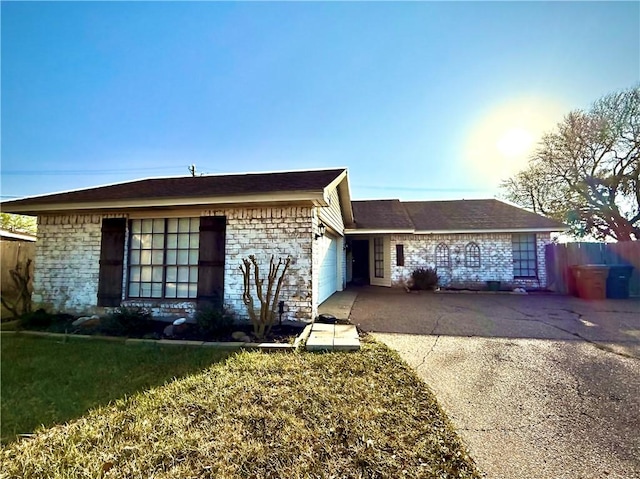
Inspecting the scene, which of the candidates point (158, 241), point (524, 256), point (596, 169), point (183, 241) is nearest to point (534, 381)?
point (183, 241)

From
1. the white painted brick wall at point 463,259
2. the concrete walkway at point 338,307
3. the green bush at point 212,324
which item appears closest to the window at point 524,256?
the white painted brick wall at point 463,259

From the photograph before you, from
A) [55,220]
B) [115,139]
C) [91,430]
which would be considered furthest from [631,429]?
[115,139]

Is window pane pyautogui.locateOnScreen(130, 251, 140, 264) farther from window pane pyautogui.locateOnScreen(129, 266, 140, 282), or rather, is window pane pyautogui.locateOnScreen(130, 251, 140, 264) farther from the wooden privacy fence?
the wooden privacy fence

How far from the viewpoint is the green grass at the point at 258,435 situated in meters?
2.21

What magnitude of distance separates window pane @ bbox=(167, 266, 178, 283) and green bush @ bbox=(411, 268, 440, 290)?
380 inches

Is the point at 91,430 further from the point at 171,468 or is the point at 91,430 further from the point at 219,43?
the point at 219,43

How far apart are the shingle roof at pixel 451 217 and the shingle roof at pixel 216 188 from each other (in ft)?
19.4

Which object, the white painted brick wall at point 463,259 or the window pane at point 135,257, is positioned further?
the white painted brick wall at point 463,259

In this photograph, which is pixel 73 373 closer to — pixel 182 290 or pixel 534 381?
pixel 182 290

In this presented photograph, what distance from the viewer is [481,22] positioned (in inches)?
268

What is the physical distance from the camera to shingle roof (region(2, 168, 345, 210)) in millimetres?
6288

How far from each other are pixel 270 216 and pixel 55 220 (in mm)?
5495

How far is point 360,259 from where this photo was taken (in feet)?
57.5

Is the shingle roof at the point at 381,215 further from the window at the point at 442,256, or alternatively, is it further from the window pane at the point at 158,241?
the window pane at the point at 158,241
